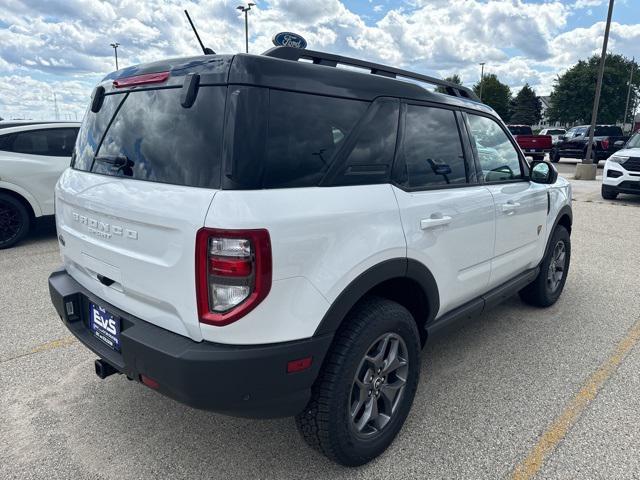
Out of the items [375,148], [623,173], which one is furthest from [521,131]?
[375,148]

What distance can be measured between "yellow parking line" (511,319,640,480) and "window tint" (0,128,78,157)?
269 inches

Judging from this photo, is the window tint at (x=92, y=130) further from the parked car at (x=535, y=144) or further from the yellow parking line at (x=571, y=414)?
the parked car at (x=535, y=144)

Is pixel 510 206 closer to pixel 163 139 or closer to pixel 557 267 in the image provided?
pixel 557 267

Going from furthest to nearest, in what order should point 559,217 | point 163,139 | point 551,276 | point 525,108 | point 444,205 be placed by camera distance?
point 525,108 < point 551,276 < point 559,217 < point 444,205 < point 163,139

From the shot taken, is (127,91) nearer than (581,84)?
Yes

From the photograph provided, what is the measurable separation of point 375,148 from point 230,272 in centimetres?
98

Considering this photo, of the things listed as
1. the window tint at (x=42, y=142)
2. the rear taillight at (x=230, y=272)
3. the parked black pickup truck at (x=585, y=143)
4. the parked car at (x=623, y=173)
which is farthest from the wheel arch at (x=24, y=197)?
the parked black pickup truck at (x=585, y=143)

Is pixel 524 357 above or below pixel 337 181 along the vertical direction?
below

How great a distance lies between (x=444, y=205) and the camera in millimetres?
2580

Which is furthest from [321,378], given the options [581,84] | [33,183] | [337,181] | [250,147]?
[581,84]

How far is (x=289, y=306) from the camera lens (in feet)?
6.04

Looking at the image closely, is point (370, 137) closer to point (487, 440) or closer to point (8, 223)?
point (487, 440)

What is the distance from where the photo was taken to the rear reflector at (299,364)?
188 cm

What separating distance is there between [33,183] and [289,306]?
19.7ft
